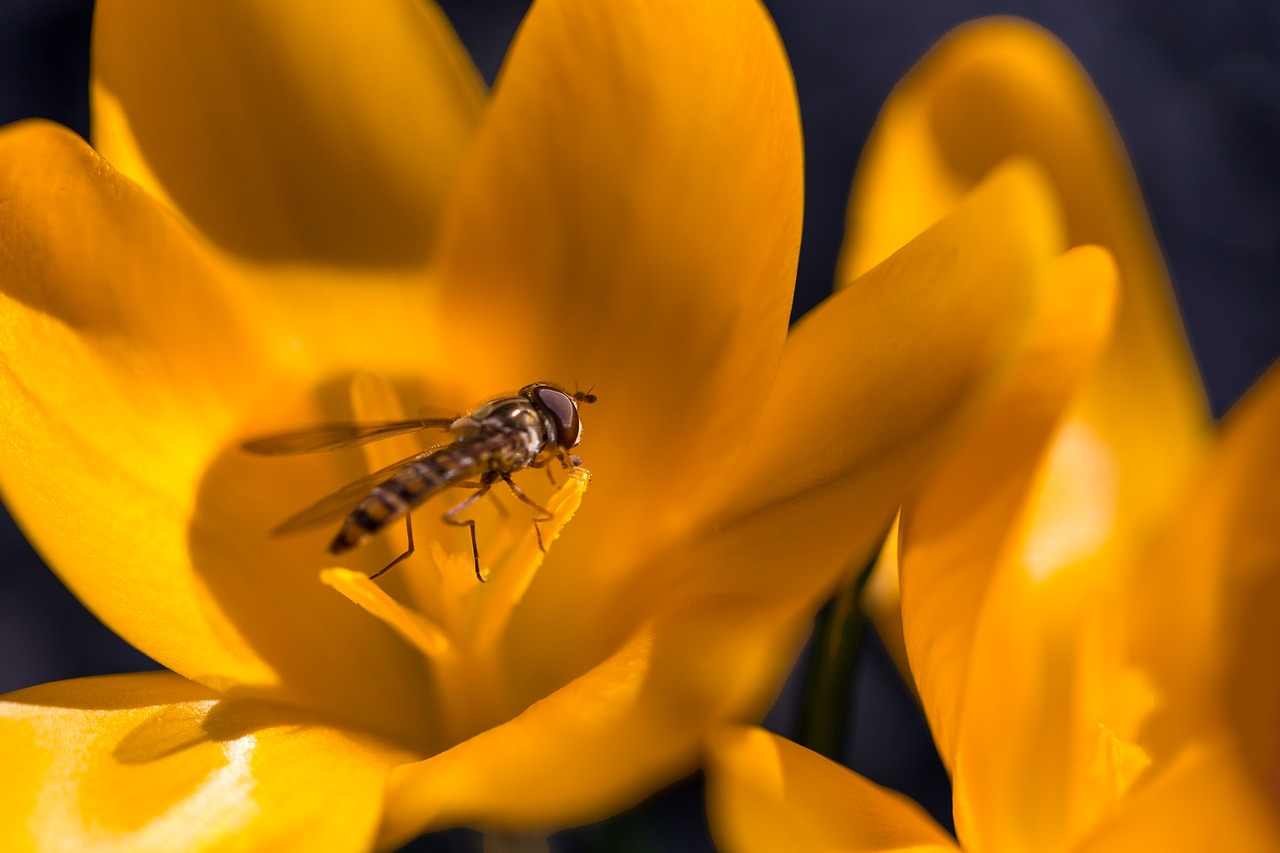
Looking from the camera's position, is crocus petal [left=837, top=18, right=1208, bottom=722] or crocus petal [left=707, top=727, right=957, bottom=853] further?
crocus petal [left=837, top=18, right=1208, bottom=722]

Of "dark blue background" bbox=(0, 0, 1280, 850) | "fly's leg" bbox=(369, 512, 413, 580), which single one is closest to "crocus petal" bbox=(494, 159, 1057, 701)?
"fly's leg" bbox=(369, 512, 413, 580)

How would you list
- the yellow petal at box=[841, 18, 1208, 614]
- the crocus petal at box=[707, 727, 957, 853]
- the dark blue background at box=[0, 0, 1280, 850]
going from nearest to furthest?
the crocus petal at box=[707, 727, 957, 853] < the yellow petal at box=[841, 18, 1208, 614] < the dark blue background at box=[0, 0, 1280, 850]

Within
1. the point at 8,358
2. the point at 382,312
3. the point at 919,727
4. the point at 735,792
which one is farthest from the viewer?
the point at 919,727

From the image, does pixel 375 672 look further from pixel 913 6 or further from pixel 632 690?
pixel 913 6

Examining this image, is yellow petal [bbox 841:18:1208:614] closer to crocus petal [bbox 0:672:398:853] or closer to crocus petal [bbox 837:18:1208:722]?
crocus petal [bbox 837:18:1208:722]

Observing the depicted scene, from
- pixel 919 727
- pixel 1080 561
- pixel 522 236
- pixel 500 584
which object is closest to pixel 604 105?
pixel 522 236
